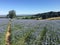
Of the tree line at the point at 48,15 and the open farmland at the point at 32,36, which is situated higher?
the open farmland at the point at 32,36

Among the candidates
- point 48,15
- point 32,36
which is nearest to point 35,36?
point 32,36

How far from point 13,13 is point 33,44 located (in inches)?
3654

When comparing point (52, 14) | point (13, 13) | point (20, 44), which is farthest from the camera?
point (52, 14)

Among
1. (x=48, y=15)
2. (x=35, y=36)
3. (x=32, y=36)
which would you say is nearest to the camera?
(x=32, y=36)

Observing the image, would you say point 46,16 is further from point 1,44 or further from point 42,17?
point 1,44

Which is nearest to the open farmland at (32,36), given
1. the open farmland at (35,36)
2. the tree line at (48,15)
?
the open farmland at (35,36)

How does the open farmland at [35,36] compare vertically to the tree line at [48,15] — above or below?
above

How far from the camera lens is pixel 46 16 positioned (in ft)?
400

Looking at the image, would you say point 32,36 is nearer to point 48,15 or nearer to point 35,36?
point 35,36

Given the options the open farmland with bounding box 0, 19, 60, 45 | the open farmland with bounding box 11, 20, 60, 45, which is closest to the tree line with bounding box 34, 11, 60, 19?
the open farmland with bounding box 0, 19, 60, 45

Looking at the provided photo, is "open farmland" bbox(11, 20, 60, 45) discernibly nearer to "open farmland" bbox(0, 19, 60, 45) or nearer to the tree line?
"open farmland" bbox(0, 19, 60, 45)

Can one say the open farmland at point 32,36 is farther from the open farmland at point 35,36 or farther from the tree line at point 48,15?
the tree line at point 48,15

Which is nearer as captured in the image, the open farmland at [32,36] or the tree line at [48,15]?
the open farmland at [32,36]

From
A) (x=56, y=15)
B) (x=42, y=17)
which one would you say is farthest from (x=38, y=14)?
(x=56, y=15)
